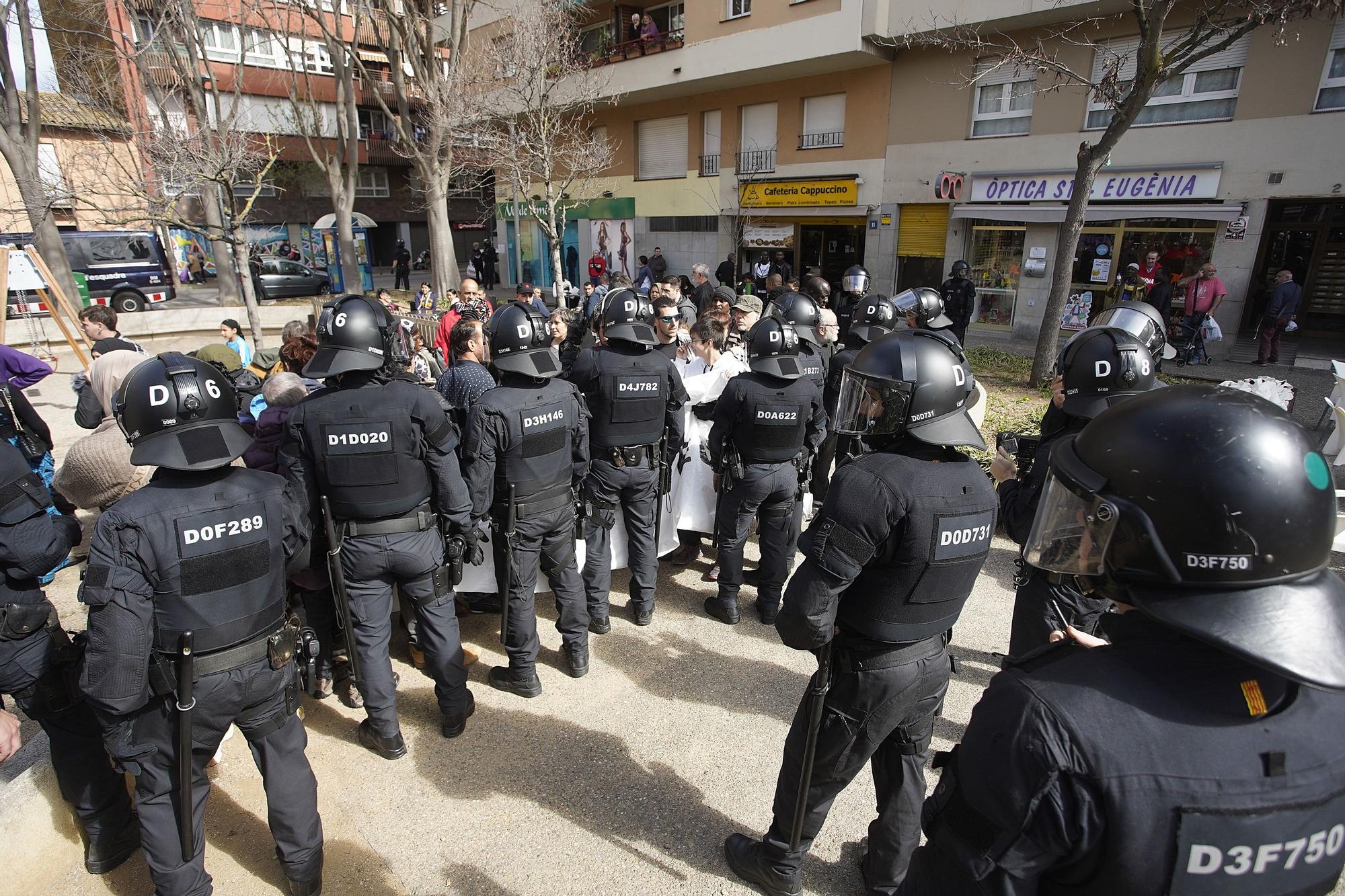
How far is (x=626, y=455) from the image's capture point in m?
4.41

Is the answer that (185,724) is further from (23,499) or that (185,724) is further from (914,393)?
(914,393)

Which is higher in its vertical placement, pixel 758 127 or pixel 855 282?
pixel 758 127

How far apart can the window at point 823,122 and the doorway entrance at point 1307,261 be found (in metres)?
9.09

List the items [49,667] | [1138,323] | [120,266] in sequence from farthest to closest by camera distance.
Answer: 1. [120,266]
2. [1138,323]
3. [49,667]

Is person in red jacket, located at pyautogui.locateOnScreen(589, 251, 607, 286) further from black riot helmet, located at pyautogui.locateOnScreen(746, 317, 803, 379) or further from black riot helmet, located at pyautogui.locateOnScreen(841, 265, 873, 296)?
black riot helmet, located at pyautogui.locateOnScreen(746, 317, 803, 379)

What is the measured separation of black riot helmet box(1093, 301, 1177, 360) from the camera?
412cm

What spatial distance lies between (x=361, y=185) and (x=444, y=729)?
129 ft

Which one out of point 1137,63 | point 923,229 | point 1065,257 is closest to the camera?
point 1065,257

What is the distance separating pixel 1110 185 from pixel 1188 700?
15600 mm

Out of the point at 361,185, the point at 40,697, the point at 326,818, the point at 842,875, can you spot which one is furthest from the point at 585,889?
the point at 361,185

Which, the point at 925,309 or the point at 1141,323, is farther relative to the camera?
the point at 925,309

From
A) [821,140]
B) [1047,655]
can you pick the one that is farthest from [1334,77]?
[1047,655]

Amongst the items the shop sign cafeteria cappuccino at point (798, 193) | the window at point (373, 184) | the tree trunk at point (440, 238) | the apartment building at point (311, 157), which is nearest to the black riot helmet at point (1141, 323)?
the tree trunk at point (440, 238)

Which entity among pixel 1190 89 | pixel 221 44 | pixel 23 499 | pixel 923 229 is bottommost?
pixel 23 499
